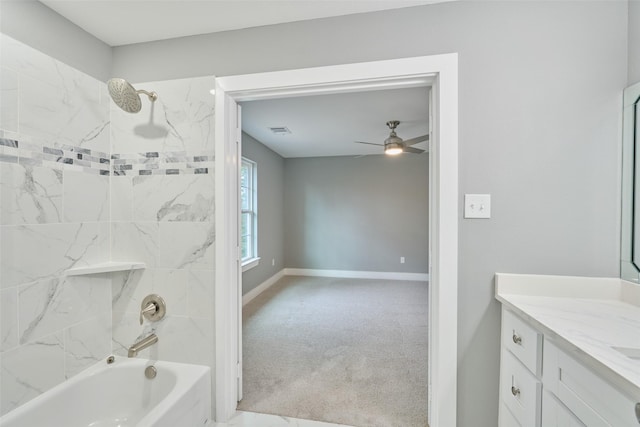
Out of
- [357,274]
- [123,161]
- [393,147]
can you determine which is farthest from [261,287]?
[123,161]

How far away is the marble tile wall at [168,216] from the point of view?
5.67 feet

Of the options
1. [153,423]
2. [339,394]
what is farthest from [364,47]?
[339,394]

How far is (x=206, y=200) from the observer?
1725 mm

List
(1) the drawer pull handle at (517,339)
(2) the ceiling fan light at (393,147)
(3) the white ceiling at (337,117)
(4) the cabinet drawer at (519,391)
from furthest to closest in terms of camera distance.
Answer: (2) the ceiling fan light at (393,147) < (3) the white ceiling at (337,117) < (1) the drawer pull handle at (517,339) < (4) the cabinet drawer at (519,391)

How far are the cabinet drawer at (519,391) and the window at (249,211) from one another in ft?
11.6

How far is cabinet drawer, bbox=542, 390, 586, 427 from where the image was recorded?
930 millimetres

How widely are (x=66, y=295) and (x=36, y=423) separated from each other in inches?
24.1

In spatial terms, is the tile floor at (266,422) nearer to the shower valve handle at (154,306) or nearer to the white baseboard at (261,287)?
the shower valve handle at (154,306)

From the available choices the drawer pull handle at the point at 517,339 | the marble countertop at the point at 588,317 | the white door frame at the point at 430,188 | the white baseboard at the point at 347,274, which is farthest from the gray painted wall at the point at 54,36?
the white baseboard at the point at 347,274

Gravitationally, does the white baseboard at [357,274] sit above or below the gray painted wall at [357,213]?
below

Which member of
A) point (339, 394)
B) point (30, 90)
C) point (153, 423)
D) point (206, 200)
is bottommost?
point (339, 394)

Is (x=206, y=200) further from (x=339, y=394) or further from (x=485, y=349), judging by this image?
(x=485, y=349)

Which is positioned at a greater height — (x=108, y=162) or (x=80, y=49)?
(x=80, y=49)

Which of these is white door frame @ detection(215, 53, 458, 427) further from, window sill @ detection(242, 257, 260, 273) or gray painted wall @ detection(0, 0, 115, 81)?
window sill @ detection(242, 257, 260, 273)
